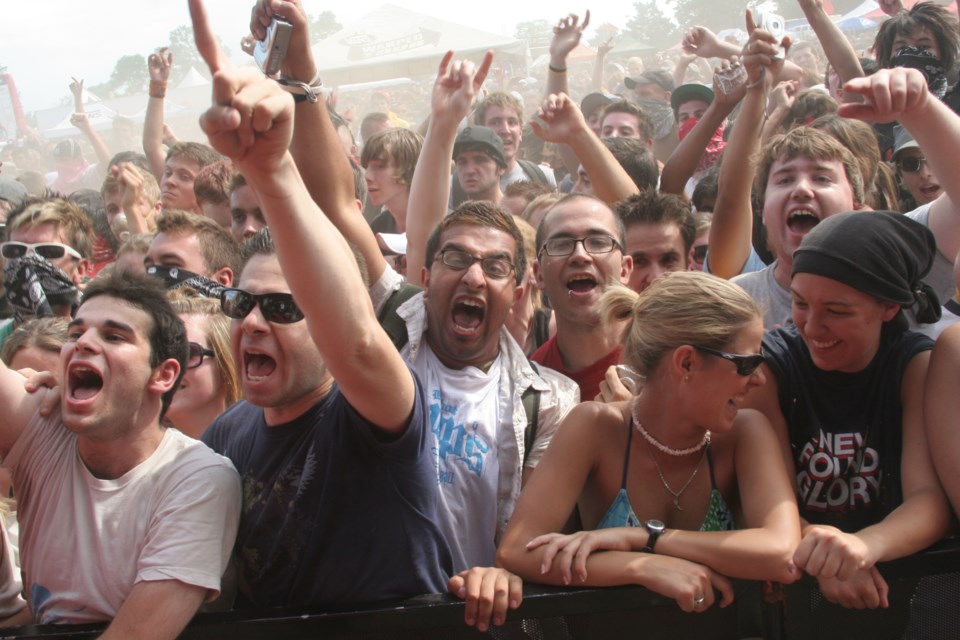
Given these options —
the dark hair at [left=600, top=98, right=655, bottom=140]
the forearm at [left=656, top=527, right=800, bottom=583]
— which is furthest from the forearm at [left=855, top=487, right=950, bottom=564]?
the dark hair at [left=600, top=98, right=655, bottom=140]

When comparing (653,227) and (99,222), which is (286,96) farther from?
(99,222)

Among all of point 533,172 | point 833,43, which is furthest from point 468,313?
point 533,172

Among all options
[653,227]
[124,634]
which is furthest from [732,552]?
[653,227]

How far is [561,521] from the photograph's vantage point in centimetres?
209

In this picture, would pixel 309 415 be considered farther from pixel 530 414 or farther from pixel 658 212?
pixel 658 212

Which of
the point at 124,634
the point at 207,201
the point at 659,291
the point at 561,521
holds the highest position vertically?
the point at 207,201

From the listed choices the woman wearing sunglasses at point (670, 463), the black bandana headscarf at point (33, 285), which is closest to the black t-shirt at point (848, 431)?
the woman wearing sunglasses at point (670, 463)

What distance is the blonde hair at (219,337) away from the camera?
3002mm

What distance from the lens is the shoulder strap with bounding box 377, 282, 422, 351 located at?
2.71 m

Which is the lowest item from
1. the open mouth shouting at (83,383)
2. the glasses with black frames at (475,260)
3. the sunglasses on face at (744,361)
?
the open mouth shouting at (83,383)

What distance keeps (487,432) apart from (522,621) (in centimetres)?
65

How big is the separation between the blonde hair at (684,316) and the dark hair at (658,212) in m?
1.10

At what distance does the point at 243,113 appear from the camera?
150cm

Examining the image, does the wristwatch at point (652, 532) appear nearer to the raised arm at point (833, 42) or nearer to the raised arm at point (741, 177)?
the raised arm at point (741, 177)
